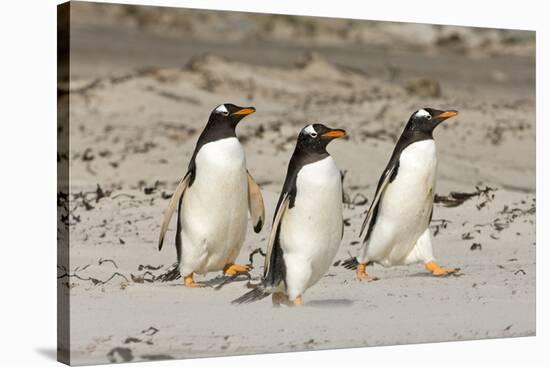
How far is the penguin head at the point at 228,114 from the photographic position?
20.0 ft

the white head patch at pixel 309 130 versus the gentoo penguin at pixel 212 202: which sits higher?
the white head patch at pixel 309 130

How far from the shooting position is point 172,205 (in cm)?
Answer: 598

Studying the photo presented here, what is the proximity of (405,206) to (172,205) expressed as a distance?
137 cm

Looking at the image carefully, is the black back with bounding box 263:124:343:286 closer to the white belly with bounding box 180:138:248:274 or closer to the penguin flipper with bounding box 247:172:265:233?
the penguin flipper with bounding box 247:172:265:233

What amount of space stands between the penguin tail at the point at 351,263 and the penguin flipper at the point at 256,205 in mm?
552

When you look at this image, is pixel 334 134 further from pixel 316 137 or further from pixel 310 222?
pixel 310 222

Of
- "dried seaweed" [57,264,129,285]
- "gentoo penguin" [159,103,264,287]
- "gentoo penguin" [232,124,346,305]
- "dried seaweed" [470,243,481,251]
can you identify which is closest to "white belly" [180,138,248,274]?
"gentoo penguin" [159,103,264,287]

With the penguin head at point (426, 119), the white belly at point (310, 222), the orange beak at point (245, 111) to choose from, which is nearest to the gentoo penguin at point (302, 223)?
the white belly at point (310, 222)

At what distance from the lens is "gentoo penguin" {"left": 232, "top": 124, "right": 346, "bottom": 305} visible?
6.13 m

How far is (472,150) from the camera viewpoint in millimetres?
6812

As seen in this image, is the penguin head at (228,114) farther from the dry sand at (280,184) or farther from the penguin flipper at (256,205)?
the penguin flipper at (256,205)

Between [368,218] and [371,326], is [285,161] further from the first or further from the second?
[371,326]

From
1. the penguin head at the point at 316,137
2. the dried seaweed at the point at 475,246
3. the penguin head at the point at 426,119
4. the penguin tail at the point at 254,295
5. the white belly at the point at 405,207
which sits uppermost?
the penguin head at the point at 426,119

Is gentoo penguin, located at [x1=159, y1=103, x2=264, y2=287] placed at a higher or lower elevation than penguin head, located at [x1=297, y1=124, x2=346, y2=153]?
lower
